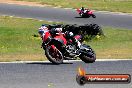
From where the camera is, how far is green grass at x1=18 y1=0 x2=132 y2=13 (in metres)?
42.1

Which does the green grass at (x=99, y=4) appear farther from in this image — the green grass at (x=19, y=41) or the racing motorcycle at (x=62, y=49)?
the racing motorcycle at (x=62, y=49)

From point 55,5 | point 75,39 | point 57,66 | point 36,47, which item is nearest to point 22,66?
point 57,66

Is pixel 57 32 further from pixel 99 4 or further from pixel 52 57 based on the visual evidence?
pixel 99 4

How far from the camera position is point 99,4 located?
44.6 meters

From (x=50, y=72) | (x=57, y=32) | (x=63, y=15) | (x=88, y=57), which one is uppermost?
(x=57, y=32)

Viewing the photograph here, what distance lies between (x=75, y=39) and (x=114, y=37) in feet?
36.1

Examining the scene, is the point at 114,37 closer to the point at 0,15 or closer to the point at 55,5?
the point at 0,15

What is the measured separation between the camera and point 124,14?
39562 millimetres

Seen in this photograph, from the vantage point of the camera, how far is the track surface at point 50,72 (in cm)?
1292

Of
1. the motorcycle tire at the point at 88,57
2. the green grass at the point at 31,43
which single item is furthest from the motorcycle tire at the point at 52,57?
the green grass at the point at 31,43

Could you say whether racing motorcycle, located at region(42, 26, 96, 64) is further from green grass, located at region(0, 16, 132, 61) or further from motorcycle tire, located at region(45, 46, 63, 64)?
green grass, located at region(0, 16, 132, 61)

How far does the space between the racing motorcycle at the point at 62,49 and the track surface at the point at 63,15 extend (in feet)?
53.3

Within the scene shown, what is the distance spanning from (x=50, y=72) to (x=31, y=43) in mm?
10655

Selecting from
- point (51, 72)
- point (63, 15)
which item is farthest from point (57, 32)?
point (63, 15)
